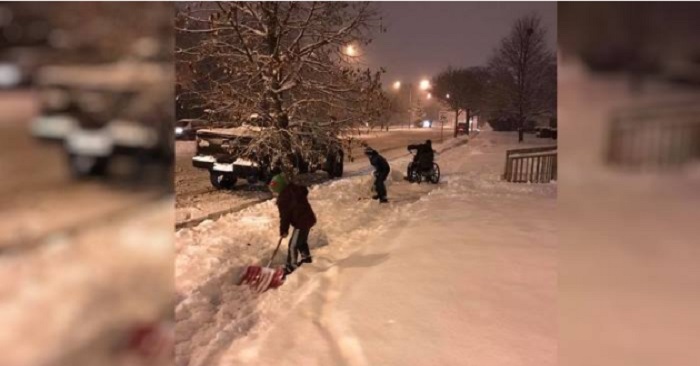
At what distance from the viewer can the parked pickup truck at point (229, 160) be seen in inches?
381

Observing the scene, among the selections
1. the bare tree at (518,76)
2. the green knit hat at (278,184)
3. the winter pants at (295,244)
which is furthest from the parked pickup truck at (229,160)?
the bare tree at (518,76)

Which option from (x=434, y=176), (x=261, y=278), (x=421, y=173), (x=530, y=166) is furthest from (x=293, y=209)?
(x=530, y=166)

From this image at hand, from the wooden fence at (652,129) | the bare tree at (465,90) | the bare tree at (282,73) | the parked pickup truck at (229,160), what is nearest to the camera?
the wooden fence at (652,129)

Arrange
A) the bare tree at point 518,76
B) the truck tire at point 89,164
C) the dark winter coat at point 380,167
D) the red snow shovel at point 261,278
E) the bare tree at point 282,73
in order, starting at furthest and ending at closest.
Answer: the bare tree at point 518,76, the dark winter coat at point 380,167, the bare tree at point 282,73, the red snow shovel at point 261,278, the truck tire at point 89,164

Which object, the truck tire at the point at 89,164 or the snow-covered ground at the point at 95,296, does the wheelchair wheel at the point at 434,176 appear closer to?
the snow-covered ground at the point at 95,296

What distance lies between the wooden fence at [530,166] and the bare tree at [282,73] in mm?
5466

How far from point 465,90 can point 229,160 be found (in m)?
31.0

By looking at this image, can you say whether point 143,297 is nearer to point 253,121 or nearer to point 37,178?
point 37,178

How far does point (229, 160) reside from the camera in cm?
1137

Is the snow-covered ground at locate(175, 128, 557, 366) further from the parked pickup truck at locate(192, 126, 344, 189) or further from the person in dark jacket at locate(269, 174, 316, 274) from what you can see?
the parked pickup truck at locate(192, 126, 344, 189)

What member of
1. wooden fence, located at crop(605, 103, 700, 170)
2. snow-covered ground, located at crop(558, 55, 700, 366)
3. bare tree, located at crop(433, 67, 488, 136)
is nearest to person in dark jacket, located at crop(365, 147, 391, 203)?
snow-covered ground, located at crop(558, 55, 700, 366)

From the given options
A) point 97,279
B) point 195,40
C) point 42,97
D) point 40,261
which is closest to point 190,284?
point 40,261

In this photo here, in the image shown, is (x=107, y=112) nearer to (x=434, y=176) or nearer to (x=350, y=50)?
(x=350, y=50)

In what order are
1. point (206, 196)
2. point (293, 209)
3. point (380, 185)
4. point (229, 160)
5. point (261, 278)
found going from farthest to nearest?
point (229, 160) → point (206, 196) → point (380, 185) → point (293, 209) → point (261, 278)
